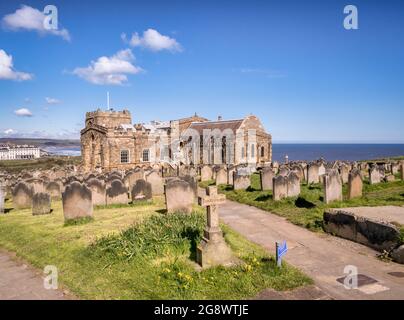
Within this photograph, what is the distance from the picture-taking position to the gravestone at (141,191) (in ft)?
50.2

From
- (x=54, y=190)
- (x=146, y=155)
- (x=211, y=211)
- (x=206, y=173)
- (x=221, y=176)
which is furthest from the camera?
(x=146, y=155)

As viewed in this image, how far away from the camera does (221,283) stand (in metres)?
6.35

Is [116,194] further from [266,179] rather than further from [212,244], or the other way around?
[212,244]

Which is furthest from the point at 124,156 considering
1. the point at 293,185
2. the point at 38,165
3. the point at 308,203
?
the point at 38,165

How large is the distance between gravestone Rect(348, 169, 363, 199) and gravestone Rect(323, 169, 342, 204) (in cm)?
70

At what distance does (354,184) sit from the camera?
48.1ft

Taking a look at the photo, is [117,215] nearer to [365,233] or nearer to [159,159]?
[365,233]

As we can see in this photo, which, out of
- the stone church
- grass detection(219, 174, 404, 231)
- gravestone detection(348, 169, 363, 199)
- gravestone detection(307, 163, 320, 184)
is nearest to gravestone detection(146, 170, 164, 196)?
grass detection(219, 174, 404, 231)

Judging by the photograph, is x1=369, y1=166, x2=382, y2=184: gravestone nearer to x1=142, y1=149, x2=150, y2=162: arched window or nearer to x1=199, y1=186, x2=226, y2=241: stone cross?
x1=199, y1=186, x2=226, y2=241: stone cross

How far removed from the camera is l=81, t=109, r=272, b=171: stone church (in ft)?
113

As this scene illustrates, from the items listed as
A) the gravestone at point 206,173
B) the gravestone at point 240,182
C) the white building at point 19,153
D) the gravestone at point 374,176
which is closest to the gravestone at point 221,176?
the gravestone at point 206,173

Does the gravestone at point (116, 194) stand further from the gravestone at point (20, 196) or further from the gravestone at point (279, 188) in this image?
the gravestone at point (279, 188)

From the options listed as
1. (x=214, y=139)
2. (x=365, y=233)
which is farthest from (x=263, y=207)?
(x=214, y=139)

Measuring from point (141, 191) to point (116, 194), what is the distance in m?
1.12
